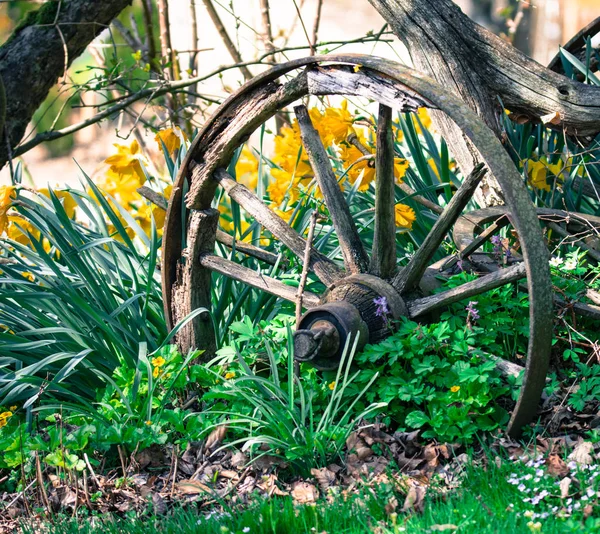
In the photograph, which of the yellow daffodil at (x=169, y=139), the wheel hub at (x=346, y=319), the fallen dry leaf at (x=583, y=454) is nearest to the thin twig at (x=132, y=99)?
the yellow daffodil at (x=169, y=139)

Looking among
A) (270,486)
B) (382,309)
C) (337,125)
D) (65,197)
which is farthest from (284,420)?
(65,197)

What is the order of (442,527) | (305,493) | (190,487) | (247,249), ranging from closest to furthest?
(442,527)
(305,493)
(190,487)
(247,249)

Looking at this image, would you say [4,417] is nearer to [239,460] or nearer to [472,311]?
[239,460]

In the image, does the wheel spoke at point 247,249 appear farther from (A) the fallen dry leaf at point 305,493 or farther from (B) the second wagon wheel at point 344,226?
(A) the fallen dry leaf at point 305,493

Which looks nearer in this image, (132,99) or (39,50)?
(39,50)

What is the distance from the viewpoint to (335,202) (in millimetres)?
2541

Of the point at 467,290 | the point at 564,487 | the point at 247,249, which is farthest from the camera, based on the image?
the point at 247,249

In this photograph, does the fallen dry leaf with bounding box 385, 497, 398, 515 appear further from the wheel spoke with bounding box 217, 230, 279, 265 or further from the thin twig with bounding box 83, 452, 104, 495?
the wheel spoke with bounding box 217, 230, 279, 265

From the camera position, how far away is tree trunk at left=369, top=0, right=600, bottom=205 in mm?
2803

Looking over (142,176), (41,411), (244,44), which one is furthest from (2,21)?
(41,411)

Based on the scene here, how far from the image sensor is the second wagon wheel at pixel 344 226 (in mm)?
1983

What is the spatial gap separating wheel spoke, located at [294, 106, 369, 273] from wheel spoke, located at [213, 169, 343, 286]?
0.08 m

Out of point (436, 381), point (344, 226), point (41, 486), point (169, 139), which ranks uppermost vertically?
point (169, 139)

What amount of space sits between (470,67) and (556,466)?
5.04 feet
